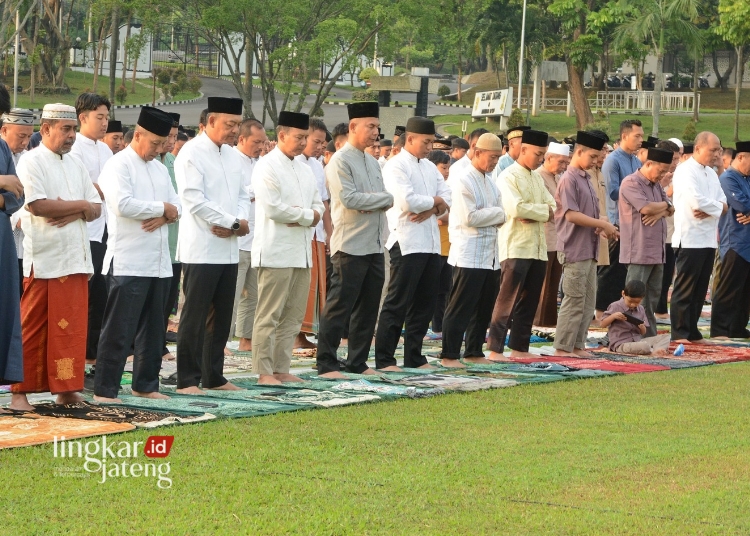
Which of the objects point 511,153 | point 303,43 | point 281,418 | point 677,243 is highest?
point 303,43

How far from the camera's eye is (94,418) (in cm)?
734

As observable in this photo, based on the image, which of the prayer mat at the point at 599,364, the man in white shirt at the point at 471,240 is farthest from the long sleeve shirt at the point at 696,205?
the man in white shirt at the point at 471,240

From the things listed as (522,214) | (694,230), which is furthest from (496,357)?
(694,230)

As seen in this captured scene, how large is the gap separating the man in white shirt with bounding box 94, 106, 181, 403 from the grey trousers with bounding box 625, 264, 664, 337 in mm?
5167

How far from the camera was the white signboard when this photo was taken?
43.8m

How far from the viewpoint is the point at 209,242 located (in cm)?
866

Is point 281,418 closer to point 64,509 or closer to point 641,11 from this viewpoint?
point 64,509

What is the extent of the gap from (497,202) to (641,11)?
35.4 m

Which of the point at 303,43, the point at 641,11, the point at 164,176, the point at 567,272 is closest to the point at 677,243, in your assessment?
the point at 567,272

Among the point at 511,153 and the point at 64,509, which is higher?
the point at 511,153

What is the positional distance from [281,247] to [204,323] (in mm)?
875

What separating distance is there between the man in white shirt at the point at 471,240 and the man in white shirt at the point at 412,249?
0.71ft

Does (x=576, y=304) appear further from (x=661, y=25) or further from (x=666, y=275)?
(x=661, y=25)

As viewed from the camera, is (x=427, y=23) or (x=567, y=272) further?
(x=427, y=23)
